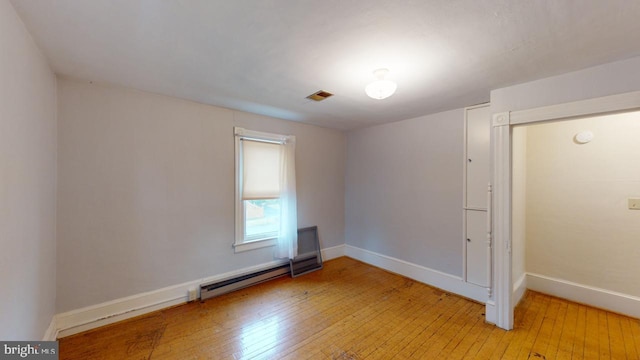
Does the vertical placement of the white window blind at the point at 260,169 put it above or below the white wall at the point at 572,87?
below

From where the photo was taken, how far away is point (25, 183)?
5.06 ft

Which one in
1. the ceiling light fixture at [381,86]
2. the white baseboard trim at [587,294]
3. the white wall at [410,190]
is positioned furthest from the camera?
the white wall at [410,190]

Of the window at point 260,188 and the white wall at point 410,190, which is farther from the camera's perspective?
the window at point 260,188

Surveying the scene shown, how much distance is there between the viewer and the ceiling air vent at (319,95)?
2520 millimetres

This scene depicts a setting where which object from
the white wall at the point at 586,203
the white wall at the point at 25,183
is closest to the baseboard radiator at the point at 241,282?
the white wall at the point at 25,183

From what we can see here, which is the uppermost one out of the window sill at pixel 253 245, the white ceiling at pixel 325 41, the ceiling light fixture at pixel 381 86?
the white ceiling at pixel 325 41

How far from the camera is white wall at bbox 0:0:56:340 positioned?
50.0 inches

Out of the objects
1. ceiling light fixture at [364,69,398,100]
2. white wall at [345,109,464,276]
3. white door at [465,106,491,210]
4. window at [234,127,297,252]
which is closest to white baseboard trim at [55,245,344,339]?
window at [234,127,297,252]

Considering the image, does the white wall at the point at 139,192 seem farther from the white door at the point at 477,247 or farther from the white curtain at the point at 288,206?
the white door at the point at 477,247

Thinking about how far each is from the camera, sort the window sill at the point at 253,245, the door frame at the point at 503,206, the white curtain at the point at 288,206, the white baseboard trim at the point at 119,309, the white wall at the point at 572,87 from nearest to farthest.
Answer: the white wall at the point at 572,87 → the white baseboard trim at the point at 119,309 → the door frame at the point at 503,206 → the window sill at the point at 253,245 → the white curtain at the point at 288,206

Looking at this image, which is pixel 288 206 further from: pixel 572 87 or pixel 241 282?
pixel 572 87

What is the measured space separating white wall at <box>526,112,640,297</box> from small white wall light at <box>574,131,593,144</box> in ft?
0.13

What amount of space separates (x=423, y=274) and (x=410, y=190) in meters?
1.22

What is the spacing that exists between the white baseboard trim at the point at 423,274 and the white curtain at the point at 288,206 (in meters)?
1.33
